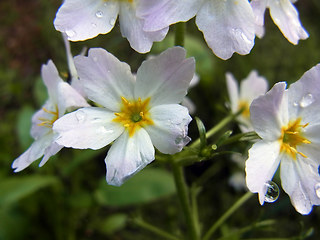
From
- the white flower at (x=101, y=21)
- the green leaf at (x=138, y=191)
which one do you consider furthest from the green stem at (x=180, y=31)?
the green leaf at (x=138, y=191)

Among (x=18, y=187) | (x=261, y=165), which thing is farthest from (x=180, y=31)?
(x=18, y=187)

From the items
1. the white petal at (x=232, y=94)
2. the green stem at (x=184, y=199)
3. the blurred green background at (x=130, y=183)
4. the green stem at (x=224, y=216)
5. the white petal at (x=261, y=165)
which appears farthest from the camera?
the blurred green background at (x=130, y=183)

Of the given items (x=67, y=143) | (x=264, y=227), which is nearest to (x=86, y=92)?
(x=67, y=143)

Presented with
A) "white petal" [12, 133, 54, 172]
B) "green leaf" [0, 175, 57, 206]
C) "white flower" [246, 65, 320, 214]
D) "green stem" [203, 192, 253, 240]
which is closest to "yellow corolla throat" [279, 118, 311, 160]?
"white flower" [246, 65, 320, 214]

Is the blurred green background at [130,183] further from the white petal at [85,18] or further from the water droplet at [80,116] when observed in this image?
the white petal at [85,18]

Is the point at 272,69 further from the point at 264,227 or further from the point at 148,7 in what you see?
the point at 148,7

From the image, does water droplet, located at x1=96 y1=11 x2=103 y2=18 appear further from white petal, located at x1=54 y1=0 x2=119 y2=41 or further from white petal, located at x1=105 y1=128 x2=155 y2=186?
white petal, located at x1=105 y1=128 x2=155 y2=186

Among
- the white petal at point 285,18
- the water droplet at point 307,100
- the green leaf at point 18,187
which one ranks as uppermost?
the white petal at point 285,18
